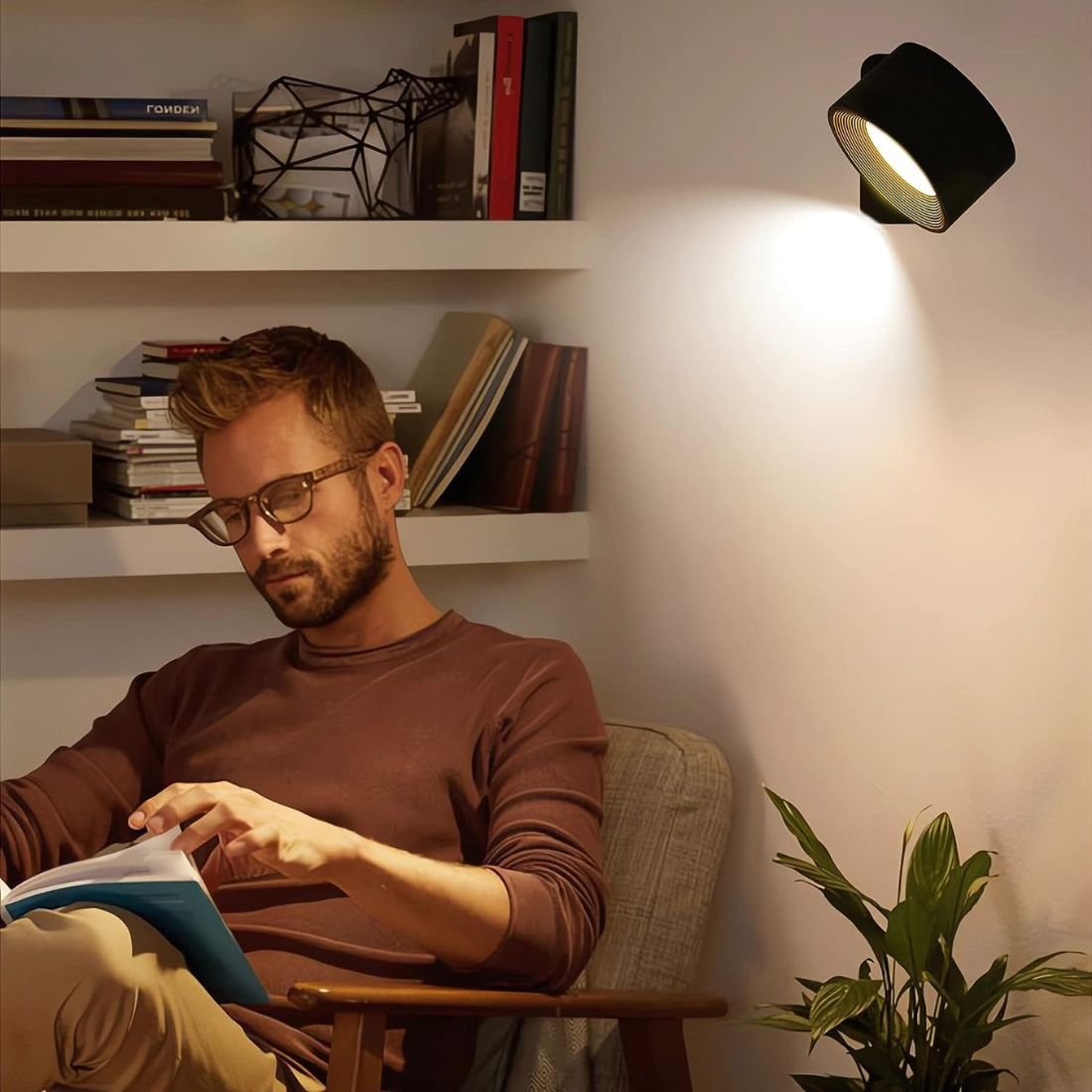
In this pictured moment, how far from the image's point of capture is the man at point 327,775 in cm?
148

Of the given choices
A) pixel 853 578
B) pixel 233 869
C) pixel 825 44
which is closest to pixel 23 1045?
pixel 233 869

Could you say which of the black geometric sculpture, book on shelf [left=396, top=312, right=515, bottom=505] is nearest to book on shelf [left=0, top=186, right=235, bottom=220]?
the black geometric sculpture

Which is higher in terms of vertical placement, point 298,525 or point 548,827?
point 298,525

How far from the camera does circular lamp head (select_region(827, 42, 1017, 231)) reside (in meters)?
1.23

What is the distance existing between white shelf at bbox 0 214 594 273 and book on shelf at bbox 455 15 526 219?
0.19 ft

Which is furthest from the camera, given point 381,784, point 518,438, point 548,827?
point 518,438

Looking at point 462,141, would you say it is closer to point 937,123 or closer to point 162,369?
point 162,369

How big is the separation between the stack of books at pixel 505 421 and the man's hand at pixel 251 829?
1.05 meters

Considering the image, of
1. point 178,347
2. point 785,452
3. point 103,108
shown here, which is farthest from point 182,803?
point 103,108

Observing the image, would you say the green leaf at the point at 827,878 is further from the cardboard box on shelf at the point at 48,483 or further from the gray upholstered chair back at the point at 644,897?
the cardboard box on shelf at the point at 48,483

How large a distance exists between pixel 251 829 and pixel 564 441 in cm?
113

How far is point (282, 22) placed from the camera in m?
2.56

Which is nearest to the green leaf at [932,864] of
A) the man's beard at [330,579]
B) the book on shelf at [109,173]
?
the man's beard at [330,579]

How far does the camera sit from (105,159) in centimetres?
226
